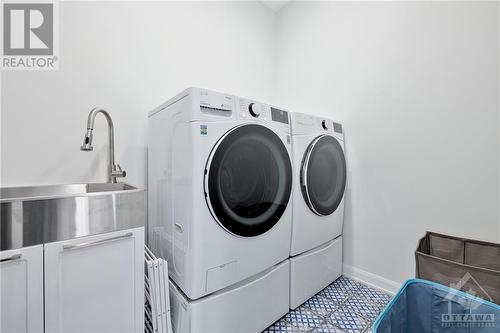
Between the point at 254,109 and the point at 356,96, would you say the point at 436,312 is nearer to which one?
the point at 254,109

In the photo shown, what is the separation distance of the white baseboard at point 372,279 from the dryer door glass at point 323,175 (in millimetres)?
593

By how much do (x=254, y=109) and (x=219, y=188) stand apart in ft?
1.52

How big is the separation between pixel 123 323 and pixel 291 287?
937 millimetres

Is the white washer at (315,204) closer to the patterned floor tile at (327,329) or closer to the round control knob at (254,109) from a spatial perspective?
the patterned floor tile at (327,329)

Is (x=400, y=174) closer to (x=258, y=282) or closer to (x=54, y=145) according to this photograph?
(x=258, y=282)

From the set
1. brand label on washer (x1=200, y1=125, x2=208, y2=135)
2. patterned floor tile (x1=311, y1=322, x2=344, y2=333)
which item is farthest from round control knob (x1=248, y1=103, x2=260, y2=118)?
patterned floor tile (x1=311, y1=322, x2=344, y2=333)

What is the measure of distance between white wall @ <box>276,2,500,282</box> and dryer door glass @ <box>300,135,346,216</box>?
20 cm

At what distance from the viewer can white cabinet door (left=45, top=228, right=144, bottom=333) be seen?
877mm

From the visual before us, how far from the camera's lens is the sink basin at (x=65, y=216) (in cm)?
79

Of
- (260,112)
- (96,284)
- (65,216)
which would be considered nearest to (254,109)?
(260,112)

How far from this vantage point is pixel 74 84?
137cm

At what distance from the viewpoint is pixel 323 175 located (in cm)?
166

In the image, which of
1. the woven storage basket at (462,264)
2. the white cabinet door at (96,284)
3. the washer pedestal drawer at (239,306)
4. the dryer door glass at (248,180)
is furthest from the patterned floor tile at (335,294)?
the white cabinet door at (96,284)

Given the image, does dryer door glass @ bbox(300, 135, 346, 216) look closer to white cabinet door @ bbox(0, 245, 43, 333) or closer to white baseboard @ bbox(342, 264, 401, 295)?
white baseboard @ bbox(342, 264, 401, 295)
